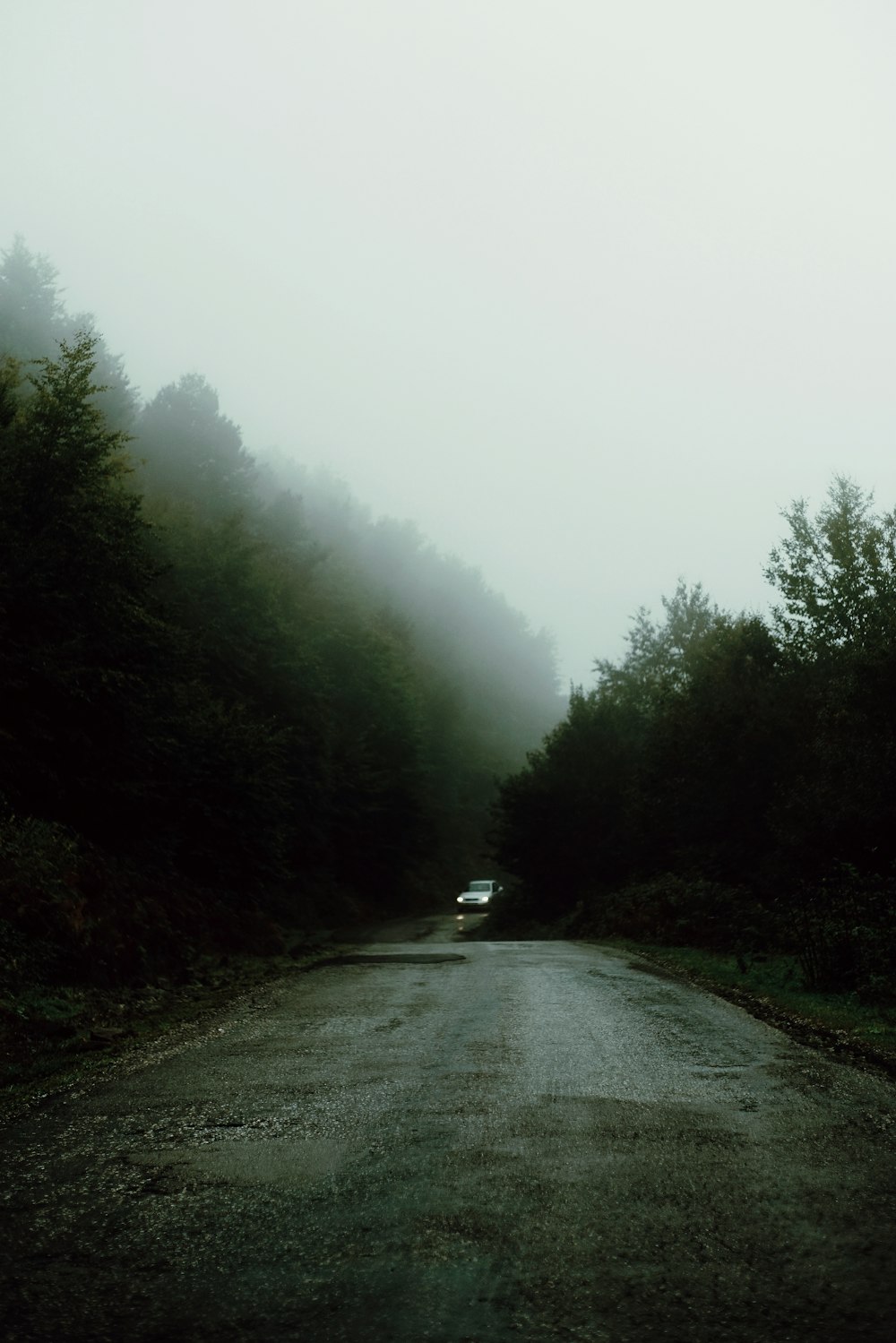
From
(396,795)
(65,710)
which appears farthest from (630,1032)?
(396,795)

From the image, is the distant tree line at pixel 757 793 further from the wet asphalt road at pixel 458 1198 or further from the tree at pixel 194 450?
the tree at pixel 194 450

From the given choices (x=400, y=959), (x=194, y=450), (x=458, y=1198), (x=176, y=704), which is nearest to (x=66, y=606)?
(x=176, y=704)

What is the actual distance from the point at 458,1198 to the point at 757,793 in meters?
25.8

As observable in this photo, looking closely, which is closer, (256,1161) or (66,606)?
(256,1161)

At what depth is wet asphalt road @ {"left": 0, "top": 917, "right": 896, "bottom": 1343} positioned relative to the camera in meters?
3.06

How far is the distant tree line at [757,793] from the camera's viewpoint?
739 inches

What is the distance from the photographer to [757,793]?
28.4 meters

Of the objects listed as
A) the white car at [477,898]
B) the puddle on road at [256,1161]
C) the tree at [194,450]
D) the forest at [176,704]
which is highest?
the tree at [194,450]

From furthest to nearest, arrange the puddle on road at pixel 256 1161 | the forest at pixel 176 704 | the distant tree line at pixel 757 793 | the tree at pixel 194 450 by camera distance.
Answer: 1. the tree at pixel 194 450
2. the distant tree line at pixel 757 793
3. the forest at pixel 176 704
4. the puddle on road at pixel 256 1161

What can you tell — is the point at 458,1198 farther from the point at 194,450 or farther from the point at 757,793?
the point at 194,450

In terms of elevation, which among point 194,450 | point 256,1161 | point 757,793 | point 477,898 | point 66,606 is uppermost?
point 194,450

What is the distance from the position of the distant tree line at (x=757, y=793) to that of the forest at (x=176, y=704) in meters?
8.91

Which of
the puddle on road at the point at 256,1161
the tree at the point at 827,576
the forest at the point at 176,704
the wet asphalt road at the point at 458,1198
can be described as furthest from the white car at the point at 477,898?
the puddle on road at the point at 256,1161

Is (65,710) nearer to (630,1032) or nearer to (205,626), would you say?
(630,1032)
